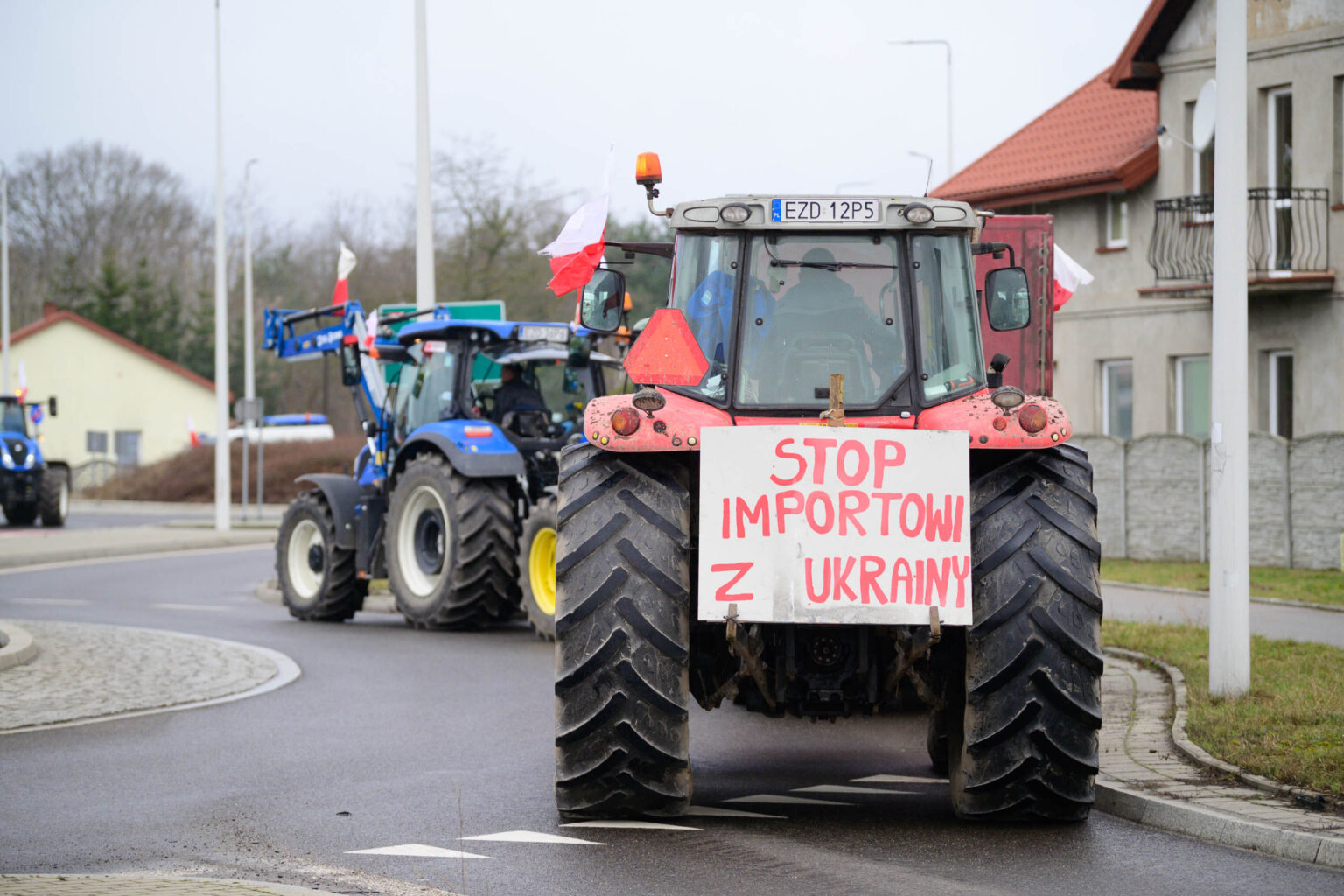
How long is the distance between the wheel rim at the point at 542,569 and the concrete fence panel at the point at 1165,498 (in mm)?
10052

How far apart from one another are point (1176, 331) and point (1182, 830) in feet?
65.7

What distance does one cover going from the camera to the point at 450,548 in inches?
590

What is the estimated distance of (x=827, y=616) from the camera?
21.0 ft

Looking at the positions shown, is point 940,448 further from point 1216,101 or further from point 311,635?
point 311,635

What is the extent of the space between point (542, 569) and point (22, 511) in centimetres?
2530

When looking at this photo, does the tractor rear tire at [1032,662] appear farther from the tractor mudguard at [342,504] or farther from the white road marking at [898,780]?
the tractor mudguard at [342,504]

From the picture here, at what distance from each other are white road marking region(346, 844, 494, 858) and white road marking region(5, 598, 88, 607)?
45.0 feet

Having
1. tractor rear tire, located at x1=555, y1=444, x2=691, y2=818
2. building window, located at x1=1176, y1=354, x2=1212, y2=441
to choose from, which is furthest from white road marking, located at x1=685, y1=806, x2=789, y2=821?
building window, located at x1=1176, y1=354, x2=1212, y2=441

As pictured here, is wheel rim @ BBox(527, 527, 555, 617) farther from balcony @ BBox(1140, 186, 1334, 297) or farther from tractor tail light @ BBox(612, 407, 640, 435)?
balcony @ BBox(1140, 186, 1334, 297)

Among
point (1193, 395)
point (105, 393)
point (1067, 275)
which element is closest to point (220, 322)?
point (1193, 395)

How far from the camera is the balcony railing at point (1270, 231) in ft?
75.0

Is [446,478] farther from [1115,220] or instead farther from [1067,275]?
[1115,220]

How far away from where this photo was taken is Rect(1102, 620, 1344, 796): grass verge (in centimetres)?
748

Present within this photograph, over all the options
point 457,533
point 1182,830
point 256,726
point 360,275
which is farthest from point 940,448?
point 360,275
